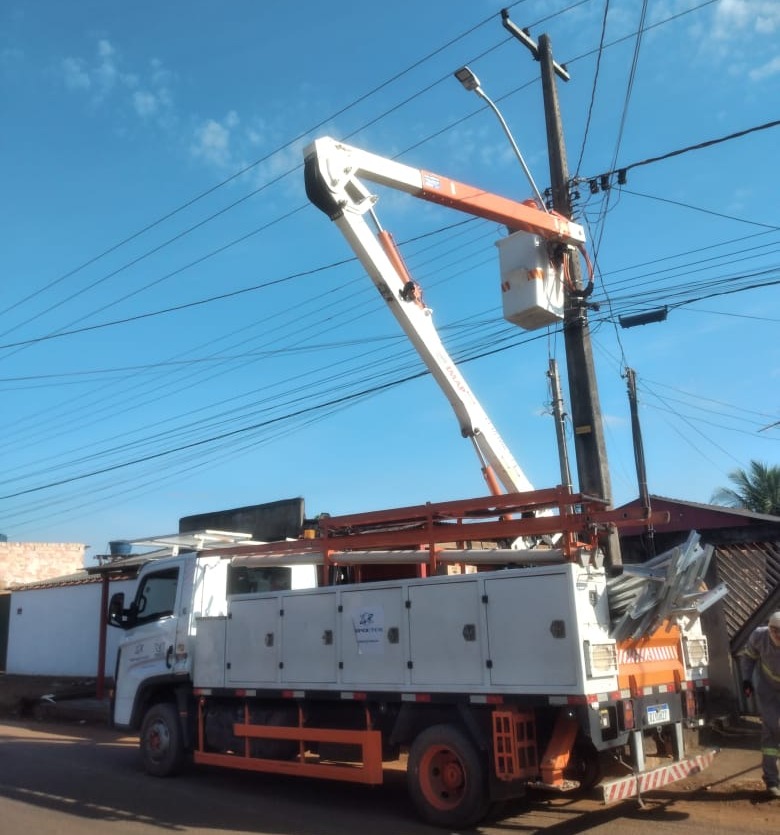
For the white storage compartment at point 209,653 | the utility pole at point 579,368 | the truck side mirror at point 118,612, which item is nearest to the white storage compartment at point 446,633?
the utility pole at point 579,368

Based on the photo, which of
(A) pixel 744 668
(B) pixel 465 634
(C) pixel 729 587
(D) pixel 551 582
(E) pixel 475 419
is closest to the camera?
(D) pixel 551 582

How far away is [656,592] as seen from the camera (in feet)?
22.9

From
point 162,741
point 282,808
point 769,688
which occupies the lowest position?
point 282,808

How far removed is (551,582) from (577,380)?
4463 mm

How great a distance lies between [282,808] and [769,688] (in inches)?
188

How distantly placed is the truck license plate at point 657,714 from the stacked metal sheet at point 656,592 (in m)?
A: 0.60

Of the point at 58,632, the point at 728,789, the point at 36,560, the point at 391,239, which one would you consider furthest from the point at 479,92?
the point at 36,560

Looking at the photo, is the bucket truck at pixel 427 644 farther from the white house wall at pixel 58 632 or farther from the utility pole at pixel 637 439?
the white house wall at pixel 58 632

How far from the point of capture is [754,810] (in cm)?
694

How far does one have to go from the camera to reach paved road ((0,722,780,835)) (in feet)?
22.4

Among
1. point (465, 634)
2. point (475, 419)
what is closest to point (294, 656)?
point (465, 634)

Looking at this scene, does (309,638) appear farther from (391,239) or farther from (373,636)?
(391,239)

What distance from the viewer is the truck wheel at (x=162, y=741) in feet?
30.7

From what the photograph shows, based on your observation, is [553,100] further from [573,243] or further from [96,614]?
[96,614]
